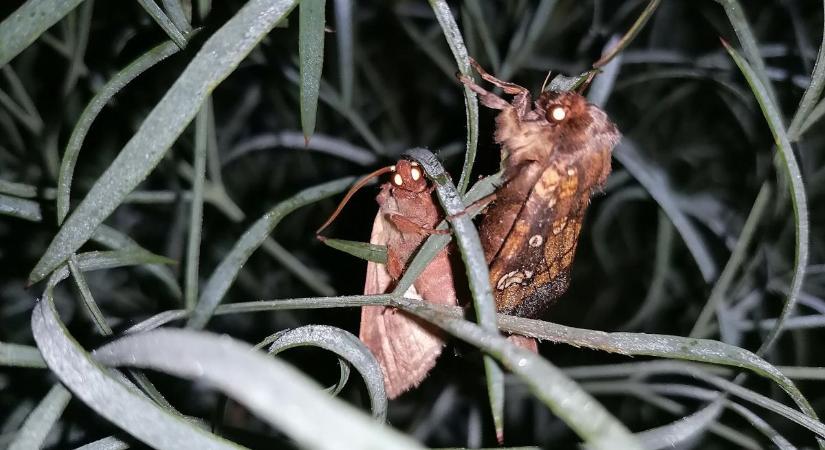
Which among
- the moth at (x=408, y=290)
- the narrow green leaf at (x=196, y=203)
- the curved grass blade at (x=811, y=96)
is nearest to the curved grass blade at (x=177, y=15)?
the narrow green leaf at (x=196, y=203)

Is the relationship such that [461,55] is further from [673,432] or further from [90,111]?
[673,432]

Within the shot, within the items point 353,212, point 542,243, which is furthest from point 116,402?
point 353,212

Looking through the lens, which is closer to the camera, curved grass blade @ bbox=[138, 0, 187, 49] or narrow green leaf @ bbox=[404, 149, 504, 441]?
narrow green leaf @ bbox=[404, 149, 504, 441]

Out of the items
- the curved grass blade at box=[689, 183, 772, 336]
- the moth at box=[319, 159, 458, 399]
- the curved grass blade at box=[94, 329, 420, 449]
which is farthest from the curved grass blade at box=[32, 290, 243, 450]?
Result: the curved grass blade at box=[689, 183, 772, 336]

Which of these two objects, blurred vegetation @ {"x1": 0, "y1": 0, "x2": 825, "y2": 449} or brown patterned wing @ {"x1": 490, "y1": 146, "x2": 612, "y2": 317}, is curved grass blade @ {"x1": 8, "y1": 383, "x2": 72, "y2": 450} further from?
brown patterned wing @ {"x1": 490, "y1": 146, "x2": 612, "y2": 317}

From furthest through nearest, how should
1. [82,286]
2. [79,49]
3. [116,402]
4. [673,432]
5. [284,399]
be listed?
1. [79,49]
2. [673,432]
3. [82,286]
4. [116,402]
5. [284,399]

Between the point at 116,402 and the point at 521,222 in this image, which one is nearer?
the point at 116,402

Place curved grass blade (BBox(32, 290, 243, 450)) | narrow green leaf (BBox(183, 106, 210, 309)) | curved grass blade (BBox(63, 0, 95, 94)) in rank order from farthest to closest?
curved grass blade (BBox(63, 0, 95, 94)), narrow green leaf (BBox(183, 106, 210, 309)), curved grass blade (BBox(32, 290, 243, 450))
